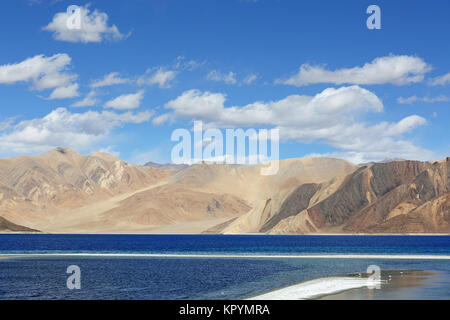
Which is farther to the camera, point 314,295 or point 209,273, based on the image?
point 209,273

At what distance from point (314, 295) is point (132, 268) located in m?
34.5

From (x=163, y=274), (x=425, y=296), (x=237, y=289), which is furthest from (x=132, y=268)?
(x=425, y=296)

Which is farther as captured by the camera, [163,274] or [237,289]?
[163,274]

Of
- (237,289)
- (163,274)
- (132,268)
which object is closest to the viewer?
(237,289)

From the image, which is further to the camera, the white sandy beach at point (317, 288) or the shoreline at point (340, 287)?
the white sandy beach at point (317, 288)

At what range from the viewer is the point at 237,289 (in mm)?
47406

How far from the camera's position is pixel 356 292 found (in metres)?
41.7

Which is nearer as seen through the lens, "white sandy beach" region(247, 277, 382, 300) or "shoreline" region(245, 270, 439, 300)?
"shoreline" region(245, 270, 439, 300)
